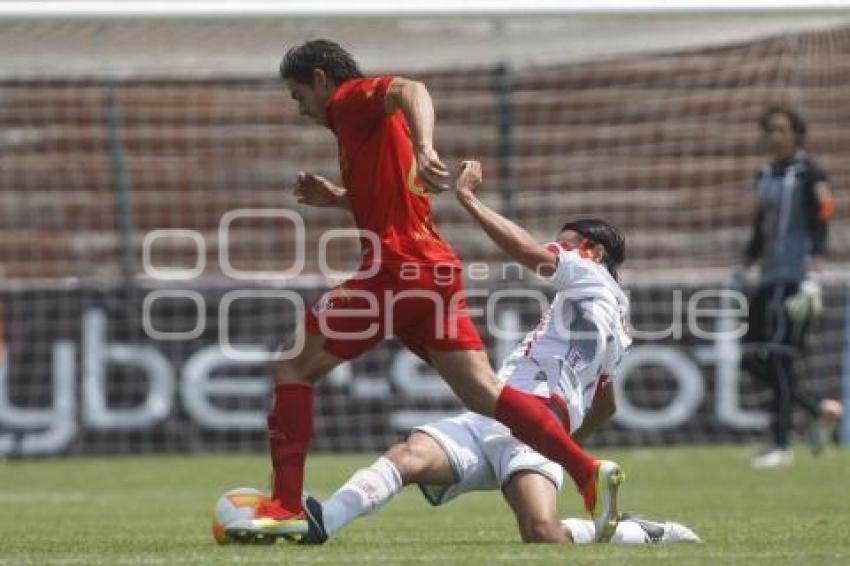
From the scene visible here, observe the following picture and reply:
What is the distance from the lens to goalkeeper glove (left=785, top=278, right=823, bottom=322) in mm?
14094

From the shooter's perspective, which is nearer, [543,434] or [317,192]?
[543,434]

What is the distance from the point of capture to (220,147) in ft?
61.3

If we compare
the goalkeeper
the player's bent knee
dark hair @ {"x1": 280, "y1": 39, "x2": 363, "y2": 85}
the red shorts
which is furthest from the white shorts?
the goalkeeper

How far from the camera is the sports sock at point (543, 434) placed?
7.52m

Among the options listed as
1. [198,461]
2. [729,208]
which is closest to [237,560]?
[198,461]

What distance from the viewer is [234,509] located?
7.55 meters

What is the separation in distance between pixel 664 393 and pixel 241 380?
325cm

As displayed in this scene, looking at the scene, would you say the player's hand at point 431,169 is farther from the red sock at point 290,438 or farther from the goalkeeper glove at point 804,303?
the goalkeeper glove at point 804,303

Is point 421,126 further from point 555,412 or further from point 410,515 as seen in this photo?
point 410,515

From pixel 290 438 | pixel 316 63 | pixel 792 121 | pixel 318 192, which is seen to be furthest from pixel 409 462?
pixel 792 121

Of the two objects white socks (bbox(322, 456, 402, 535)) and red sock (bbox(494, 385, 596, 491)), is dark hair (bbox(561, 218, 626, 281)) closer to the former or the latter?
red sock (bbox(494, 385, 596, 491))

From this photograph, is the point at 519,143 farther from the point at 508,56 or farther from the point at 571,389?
the point at 571,389

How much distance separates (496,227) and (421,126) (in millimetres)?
569

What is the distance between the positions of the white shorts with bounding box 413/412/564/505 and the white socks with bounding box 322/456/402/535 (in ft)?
0.80
